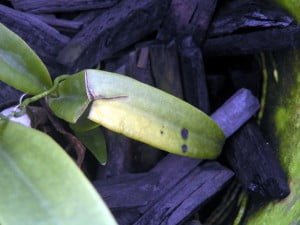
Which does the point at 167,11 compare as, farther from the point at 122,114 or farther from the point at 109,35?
the point at 122,114

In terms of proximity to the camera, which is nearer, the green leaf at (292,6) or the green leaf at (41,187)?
the green leaf at (41,187)

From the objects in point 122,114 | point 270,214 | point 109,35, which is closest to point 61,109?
point 122,114

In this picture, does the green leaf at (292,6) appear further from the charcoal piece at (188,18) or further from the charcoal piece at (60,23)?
the charcoal piece at (60,23)

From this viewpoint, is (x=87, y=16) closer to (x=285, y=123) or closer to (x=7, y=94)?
(x=7, y=94)

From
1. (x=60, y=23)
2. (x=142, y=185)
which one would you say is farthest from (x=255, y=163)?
(x=60, y=23)

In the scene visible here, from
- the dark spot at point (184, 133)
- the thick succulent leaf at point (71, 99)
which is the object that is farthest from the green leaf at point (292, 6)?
the thick succulent leaf at point (71, 99)

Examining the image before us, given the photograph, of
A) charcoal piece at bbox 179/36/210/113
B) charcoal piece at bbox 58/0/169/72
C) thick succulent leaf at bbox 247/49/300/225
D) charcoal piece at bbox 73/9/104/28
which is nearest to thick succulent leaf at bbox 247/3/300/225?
thick succulent leaf at bbox 247/49/300/225
